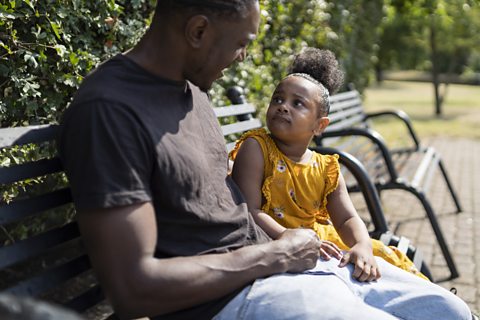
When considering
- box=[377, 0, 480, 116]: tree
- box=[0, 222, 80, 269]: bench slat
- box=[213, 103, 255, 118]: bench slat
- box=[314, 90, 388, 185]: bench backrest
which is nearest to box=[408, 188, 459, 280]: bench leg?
box=[314, 90, 388, 185]: bench backrest

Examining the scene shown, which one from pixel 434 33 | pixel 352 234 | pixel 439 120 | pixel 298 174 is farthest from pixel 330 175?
pixel 434 33

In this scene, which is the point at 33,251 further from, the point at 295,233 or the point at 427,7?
the point at 427,7

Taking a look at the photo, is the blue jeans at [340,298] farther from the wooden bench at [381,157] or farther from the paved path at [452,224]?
the wooden bench at [381,157]

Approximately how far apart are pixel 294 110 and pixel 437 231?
7.18 feet

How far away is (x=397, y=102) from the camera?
24188 mm

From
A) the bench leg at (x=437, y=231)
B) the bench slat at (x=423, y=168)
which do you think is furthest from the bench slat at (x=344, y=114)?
the bench leg at (x=437, y=231)

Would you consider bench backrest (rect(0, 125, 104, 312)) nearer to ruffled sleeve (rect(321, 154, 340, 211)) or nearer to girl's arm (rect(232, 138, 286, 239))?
girl's arm (rect(232, 138, 286, 239))

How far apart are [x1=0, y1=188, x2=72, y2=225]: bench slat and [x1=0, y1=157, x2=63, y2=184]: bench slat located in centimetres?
7

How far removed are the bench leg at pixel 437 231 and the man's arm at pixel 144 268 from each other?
2724 mm

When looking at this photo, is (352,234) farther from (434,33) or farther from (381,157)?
(434,33)

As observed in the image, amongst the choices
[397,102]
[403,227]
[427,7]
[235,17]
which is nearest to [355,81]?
[427,7]

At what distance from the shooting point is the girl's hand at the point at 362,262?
2.32 meters

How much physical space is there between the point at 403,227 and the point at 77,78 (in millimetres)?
3830

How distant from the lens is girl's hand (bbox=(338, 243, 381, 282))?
2.32 metres
